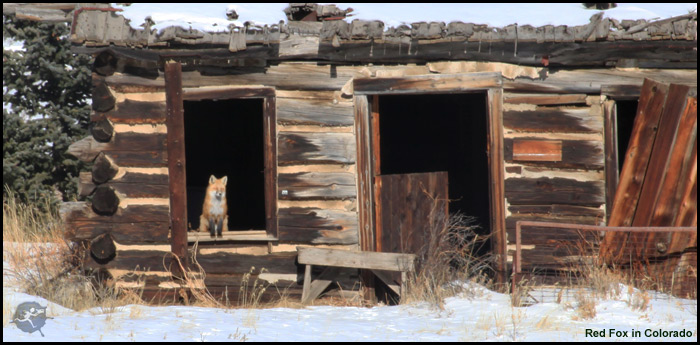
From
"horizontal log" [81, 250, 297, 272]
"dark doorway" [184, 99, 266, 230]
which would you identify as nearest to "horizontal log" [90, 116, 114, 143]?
"horizontal log" [81, 250, 297, 272]

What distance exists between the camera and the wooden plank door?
354 inches

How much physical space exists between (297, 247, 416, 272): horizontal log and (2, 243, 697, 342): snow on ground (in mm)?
473

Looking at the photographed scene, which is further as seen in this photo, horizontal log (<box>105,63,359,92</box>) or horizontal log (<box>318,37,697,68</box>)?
horizontal log (<box>105,63,359,92</box>)

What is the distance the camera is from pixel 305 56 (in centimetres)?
852

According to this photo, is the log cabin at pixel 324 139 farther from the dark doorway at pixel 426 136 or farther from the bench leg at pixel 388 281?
the dark doorway at pixel 426 136

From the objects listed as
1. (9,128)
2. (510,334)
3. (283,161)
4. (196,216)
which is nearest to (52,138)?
(9,128)

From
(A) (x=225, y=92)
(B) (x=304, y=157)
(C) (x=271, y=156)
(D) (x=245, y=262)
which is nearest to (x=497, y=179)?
(B) (x=304, y=157)

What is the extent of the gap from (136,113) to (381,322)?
377cm

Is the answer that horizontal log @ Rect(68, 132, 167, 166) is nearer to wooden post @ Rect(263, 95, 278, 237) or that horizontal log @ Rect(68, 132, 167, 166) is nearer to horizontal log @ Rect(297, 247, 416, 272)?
wooden post @ Rect(263, 95, 278, 237)

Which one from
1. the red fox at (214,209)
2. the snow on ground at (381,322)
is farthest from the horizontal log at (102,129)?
the snow on ground at (381,322)

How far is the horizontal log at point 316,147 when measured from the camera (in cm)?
855

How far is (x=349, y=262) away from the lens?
826 centimetres

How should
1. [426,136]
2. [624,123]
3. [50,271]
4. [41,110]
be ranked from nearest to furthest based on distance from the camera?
[50,271]
[624,123]
[426,136]
[41,110]

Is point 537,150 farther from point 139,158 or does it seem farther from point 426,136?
point 426,136
